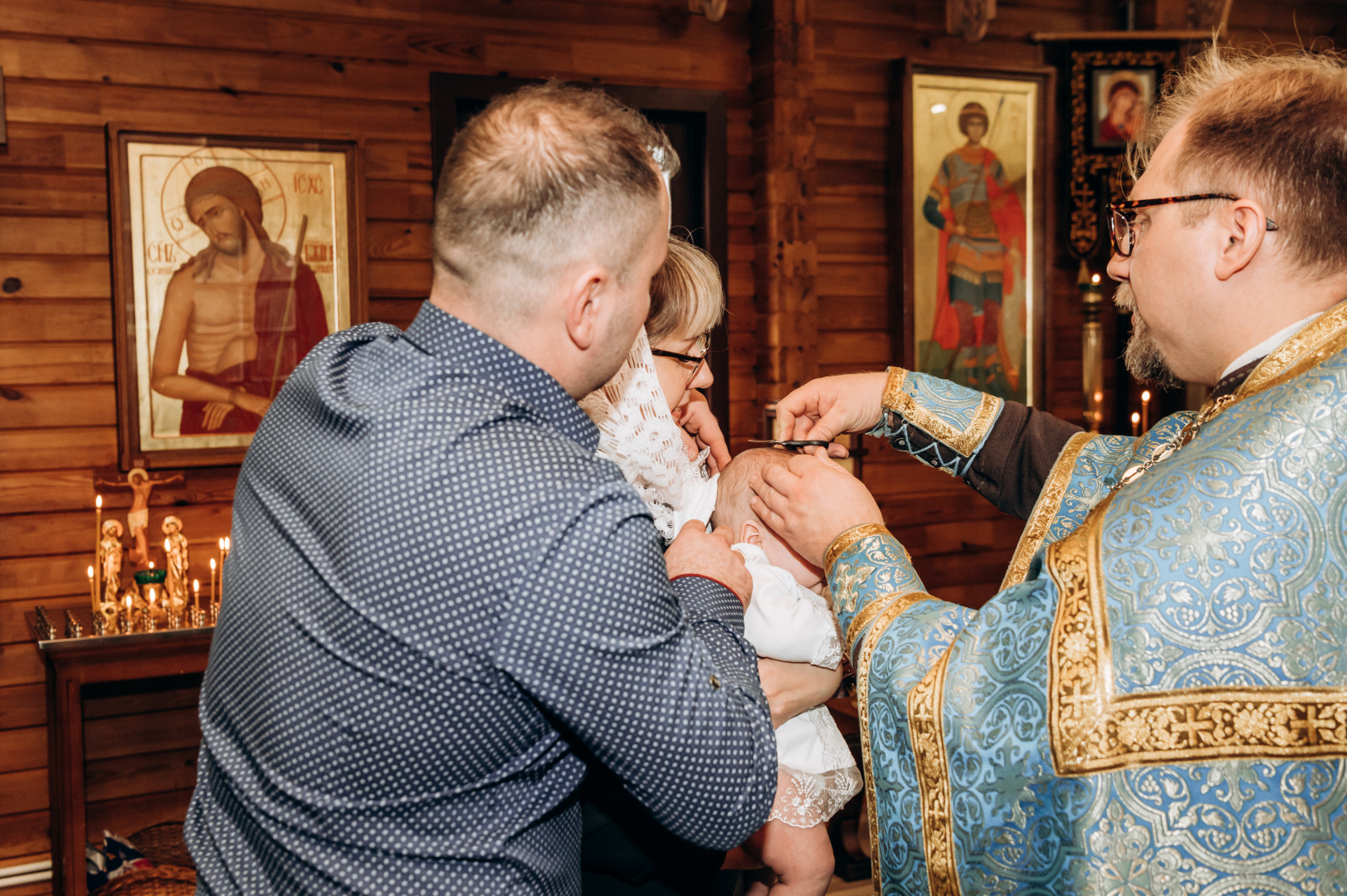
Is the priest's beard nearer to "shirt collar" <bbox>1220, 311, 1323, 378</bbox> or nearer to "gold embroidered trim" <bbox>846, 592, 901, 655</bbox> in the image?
"shirt collar" <bbox>1220, 311, 1323, 378</bbox>

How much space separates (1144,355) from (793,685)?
34.3 inches

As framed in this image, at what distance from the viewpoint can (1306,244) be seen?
140 cm

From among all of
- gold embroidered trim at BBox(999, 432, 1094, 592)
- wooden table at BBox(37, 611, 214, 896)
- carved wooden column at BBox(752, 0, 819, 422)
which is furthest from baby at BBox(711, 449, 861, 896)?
carved wooden column at BBox(752, 0, 819, 422)

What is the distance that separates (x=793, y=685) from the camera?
2.00 m

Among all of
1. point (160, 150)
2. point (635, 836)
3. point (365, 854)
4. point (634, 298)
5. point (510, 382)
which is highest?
point (160, 150)

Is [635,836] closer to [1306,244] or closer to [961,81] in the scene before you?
[1306,244]

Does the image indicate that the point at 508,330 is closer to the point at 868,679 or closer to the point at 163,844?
the point at 868,679

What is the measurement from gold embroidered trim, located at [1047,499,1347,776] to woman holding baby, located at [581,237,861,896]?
727mm

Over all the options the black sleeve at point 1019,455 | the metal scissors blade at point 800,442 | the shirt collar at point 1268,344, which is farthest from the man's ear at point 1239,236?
the metal scissors blade at point 800,442

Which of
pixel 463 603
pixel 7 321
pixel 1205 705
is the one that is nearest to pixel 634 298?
pixel 463 603

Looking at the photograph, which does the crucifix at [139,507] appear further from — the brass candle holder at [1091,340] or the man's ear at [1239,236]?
the brass candle holder at [1091,340]

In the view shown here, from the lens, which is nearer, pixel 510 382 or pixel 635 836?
pixel 510 382

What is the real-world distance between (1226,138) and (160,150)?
3.47 metres

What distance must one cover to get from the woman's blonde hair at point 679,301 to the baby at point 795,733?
0.32 metres
